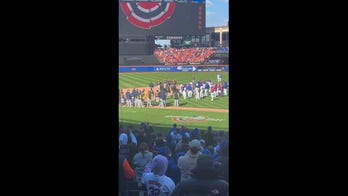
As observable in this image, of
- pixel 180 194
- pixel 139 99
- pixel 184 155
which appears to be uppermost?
pixel 139 99

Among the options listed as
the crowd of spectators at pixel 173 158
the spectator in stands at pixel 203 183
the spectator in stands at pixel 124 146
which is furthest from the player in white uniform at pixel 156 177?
the spectator in stands at pixel 124 146

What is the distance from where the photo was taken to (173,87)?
5254mm

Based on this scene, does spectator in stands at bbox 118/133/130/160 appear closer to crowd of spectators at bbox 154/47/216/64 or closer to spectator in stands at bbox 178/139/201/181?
spectator in stands at bbox 178/139/201/181

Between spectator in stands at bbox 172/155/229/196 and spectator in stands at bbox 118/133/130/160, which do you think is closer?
spectator in stands at bbox 172/155/229/196

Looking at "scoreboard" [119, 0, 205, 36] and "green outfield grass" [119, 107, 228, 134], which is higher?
"scoreboard" [119, 0, 205, 36]

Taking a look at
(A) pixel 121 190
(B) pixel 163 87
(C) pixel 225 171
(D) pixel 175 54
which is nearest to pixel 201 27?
(D) pixel 175 54

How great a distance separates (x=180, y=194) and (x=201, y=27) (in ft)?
5.47

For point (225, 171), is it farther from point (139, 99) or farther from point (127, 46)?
point (127, 46)

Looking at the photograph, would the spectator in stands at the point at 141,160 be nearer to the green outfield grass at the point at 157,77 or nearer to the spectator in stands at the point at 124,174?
the spectator in stands at the point at 124,174

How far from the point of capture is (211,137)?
515cm

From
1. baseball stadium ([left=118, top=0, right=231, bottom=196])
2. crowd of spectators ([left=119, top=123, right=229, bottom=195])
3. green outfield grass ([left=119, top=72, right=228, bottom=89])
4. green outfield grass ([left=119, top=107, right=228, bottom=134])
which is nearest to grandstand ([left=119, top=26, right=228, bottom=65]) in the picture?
baseball stadium ([left=118, top=0, right=231, bottom=196])

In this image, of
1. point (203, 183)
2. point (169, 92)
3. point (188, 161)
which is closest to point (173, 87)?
point (169, 92)

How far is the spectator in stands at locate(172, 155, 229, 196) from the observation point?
5.04 metres
